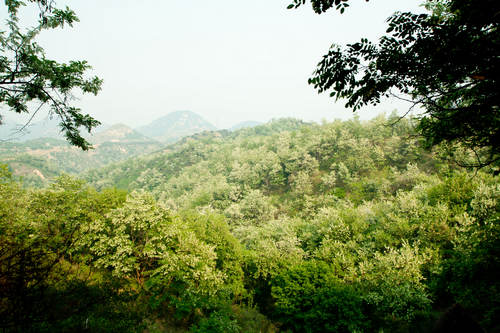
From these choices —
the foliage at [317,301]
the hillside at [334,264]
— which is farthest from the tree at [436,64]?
the foliage at [317,301]

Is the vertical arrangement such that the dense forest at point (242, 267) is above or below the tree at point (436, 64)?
below

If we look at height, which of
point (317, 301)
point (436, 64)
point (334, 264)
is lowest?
point (317, 301)

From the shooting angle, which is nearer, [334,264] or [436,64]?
[436,64]

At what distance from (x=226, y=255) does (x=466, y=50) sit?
21.2m

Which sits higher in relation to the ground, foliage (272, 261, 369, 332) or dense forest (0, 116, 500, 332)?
dense forest (0, 116, 500, 332)

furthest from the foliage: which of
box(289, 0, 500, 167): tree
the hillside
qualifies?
box(289, 0, 500, 167): tree

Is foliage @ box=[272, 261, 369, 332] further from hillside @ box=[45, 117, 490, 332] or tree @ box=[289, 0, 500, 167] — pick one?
tree @ box=[289, 0, 500, 167]

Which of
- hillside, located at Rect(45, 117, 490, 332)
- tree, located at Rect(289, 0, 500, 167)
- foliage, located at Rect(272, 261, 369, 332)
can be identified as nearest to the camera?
tree, located at Rect(289, 0, 500, 167)

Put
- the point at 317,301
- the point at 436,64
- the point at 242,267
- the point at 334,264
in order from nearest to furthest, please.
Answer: the point at 436,64
the point at 317,301
the point at 334,264
the point at 242,267

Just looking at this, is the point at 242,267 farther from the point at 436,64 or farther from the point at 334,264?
the point at 436,64

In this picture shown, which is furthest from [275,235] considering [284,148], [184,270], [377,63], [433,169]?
[284,148]

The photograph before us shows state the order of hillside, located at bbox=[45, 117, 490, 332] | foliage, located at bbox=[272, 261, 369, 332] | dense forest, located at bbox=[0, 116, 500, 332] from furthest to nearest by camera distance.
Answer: foliage, located at bbox=[272, 261, 369, 332] → hillside, located at bbox=[45, 117, 490, 332] → dense forest, located at bbox=[0, 116, 500, 332]

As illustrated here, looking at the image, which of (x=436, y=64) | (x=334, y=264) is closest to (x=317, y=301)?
(x=334, y=264)

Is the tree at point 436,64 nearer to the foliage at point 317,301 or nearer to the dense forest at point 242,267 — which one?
the dense forest at point 242,267
